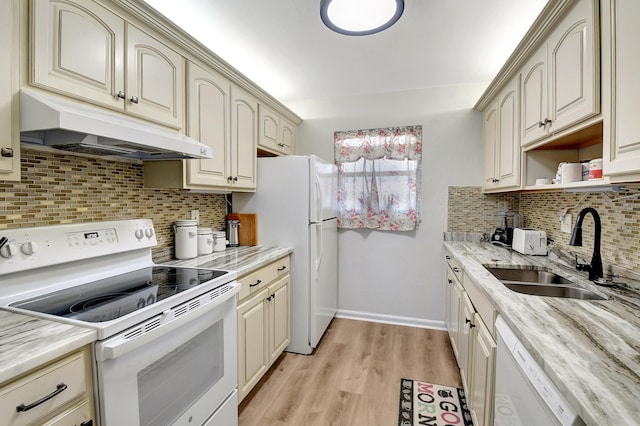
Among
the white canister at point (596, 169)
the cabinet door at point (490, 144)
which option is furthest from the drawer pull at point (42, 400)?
the cabinet door at point (490, 144)

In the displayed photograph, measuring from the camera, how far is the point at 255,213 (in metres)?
2.53

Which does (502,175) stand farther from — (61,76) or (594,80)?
(61,76)

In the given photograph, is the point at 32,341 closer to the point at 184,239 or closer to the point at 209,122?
the point at 184,239

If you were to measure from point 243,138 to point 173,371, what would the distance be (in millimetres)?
1589

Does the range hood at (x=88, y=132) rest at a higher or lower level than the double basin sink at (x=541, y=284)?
higher

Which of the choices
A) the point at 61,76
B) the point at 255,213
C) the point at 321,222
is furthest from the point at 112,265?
the point at 321,222

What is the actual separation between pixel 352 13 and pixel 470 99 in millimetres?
1779

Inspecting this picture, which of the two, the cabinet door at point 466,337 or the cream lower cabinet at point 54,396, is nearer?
the cream lower cabinet at point 54,396

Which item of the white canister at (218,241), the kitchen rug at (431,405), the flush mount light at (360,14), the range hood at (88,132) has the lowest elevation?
the kitchen rug at (431,405)

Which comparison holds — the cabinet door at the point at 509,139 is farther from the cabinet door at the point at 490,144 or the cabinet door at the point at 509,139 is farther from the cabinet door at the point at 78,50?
the cabinet door at the point at 78,50

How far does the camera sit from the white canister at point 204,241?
2.13m

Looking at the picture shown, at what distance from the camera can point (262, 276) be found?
2.01 meters

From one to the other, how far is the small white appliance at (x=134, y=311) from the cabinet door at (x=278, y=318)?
533mm

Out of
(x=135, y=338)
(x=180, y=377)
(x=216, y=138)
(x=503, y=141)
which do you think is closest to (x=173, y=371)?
(x=180, y=377)
